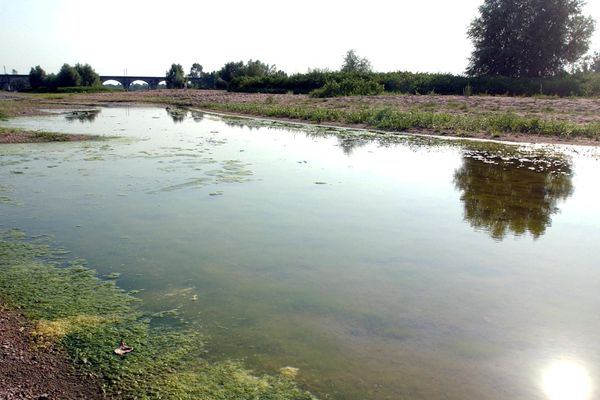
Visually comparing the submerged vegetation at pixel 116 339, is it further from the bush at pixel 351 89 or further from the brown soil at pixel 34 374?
the bush at pixel 351 89

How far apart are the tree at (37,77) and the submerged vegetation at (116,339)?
3393 inches

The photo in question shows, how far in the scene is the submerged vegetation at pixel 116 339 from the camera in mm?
3451

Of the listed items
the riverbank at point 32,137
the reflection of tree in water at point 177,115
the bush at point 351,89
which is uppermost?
the bush at point 351,89

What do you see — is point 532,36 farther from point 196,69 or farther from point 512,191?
point 196,69

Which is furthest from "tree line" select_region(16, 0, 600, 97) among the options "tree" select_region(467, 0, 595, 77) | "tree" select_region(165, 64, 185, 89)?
"tree" select_region(165, 64, 185, 89)

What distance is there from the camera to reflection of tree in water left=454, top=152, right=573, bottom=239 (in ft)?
26.4

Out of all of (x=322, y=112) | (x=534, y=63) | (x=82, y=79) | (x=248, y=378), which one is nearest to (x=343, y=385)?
(x=248, y=378)

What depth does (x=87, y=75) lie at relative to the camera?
81250 mm

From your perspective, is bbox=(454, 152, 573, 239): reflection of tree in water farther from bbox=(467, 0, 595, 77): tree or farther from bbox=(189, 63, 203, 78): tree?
bbox=(189, 63, 203, 78): tree

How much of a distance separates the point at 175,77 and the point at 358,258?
83485 millimetres

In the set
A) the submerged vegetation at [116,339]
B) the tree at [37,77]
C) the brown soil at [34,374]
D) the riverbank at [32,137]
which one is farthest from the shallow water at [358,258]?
the tree at [37,77]

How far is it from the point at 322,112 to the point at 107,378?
1005 inches

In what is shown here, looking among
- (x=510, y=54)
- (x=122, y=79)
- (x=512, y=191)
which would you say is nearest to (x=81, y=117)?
(x=512, y=191)

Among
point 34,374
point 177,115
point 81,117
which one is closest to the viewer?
point 34,374
